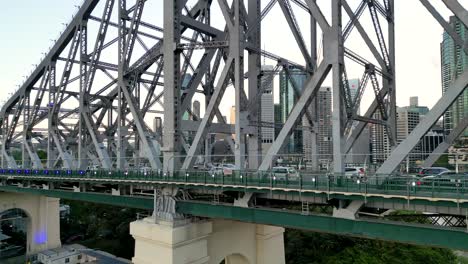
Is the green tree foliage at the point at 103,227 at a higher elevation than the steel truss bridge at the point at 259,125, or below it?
below

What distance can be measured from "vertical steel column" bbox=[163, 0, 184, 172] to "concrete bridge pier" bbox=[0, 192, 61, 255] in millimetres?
37752

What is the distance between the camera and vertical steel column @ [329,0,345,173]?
16859 mm

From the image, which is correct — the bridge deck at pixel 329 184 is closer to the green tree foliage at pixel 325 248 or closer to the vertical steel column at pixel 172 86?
the vertical steel column at pixel 172 86

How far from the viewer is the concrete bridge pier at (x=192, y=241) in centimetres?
1933

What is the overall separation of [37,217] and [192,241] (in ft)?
136

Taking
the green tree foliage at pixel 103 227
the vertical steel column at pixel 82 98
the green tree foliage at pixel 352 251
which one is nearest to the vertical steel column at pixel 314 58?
the green tree foliage at pixel 352 251

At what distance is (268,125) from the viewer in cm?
2398

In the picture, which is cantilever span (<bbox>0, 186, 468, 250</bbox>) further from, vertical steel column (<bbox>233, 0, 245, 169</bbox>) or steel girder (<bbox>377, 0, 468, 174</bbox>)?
vertical steel column (<bbox>233, 0, 245, 169</bbox>)

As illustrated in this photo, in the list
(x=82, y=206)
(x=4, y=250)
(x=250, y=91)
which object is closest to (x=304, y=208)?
(x=250, y=91)

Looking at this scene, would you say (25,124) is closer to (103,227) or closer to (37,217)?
(37,217)

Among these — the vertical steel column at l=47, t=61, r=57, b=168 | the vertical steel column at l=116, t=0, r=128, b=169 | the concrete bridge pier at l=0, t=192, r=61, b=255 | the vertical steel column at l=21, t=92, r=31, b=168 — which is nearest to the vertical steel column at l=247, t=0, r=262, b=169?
the vertical steel column at l=116, t=0, r=128, b=169

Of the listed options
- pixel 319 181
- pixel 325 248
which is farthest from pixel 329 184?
pixel 325 248

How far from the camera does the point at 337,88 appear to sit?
1680cm

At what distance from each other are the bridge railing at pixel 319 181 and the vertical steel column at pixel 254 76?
4874 millimetres
